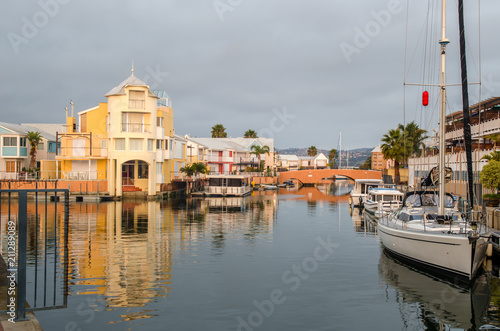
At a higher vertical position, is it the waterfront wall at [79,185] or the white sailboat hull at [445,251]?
the waterfront wall at [79,185]

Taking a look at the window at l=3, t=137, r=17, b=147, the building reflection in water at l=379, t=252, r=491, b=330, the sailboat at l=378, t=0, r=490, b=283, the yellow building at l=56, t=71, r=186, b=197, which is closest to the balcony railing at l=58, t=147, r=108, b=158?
the yellow building at l=56, t=71, r=186, b=197

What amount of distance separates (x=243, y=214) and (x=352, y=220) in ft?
37.1

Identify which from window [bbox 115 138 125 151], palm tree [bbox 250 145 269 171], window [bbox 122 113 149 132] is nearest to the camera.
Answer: window [bbox 115 138 125 151]

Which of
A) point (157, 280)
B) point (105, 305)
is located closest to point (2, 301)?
point (105, 305)

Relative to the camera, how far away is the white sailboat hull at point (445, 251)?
1925 cm

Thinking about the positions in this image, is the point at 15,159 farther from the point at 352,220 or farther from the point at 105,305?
the point at 105,305

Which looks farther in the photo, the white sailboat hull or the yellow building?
the yellow building

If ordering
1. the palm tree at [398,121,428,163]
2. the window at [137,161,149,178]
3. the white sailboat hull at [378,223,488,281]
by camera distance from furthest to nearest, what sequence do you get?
the palm tree at [398,121,428,163] → the window at [137,161,149,178] → the white sailboat hull at [378,223,488,281]

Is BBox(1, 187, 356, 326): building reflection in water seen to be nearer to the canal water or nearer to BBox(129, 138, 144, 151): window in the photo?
the canal water

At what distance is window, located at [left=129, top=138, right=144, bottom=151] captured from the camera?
63.9 meters

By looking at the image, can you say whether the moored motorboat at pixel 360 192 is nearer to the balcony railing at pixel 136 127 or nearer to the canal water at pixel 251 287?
the canal water at pixel 251 287

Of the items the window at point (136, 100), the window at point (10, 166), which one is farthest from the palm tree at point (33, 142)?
the window at point (136, 100)

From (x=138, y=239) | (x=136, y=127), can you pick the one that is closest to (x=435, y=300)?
(x=138, y=239)

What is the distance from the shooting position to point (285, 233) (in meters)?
35.4
